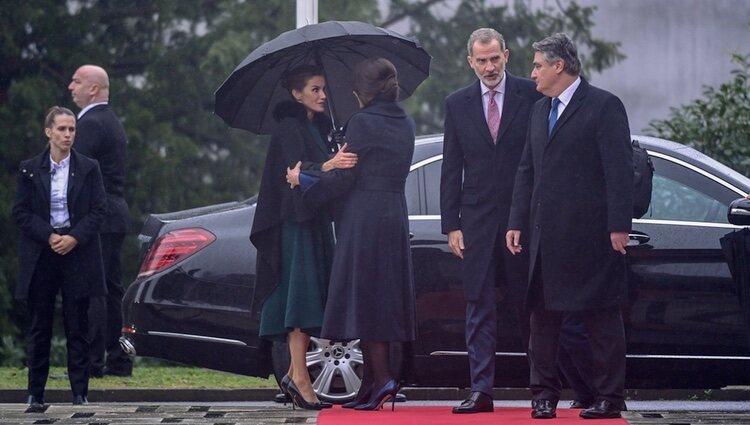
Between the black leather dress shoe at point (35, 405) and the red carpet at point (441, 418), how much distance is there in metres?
1.65

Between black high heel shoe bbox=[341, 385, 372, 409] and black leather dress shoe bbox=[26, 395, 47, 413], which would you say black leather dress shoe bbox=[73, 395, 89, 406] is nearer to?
black leather dress shoe bbox=[26, 395, 47, 413]

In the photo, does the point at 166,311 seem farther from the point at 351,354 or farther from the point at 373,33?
the point at 373,33

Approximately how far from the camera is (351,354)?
9883 millimetres

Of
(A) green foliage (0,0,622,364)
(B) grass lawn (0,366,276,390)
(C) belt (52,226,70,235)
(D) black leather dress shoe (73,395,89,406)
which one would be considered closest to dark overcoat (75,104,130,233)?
(B) grass lawn (0,366,276,390)

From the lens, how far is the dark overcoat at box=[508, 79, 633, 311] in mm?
8328

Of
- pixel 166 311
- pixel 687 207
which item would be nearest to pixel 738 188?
pixel 687 207

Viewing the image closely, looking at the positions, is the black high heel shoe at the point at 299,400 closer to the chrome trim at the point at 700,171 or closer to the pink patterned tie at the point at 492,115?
the pink patterned tie at the point at 492,115

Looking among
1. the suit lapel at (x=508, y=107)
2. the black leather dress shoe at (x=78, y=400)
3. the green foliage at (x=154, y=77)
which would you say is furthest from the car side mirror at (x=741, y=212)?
the green foliage at (x=154, y=77)

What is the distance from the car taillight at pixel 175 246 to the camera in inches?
402

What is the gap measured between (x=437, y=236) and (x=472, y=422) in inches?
74.2

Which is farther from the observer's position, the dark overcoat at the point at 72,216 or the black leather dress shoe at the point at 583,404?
the dark overcoat at the point at 72,216

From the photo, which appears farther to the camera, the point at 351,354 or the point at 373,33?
the point at 351,354

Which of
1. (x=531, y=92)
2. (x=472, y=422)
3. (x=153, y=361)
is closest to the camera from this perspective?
(x=472, y=422)

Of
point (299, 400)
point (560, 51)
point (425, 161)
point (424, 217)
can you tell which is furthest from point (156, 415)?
point (560, 51)
